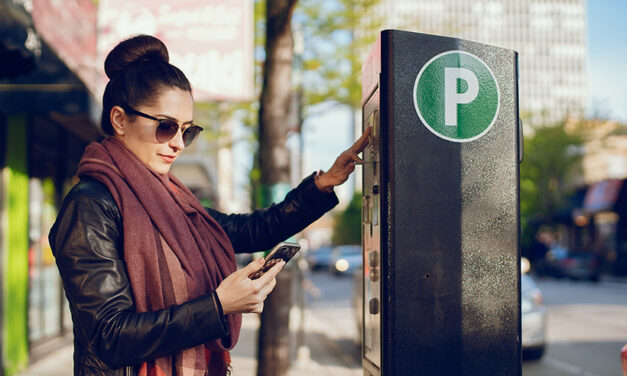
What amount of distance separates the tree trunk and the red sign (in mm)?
1598

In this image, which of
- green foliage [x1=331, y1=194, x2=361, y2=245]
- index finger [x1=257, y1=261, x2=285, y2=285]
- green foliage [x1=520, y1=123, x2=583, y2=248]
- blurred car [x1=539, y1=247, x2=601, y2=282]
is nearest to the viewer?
index finger [x1=257, y1=261, x2=285, y2=285]

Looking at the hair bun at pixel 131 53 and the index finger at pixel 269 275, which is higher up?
the hair bun at pixel 131 53

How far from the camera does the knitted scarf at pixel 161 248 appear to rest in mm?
1788

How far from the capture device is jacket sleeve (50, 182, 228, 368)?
1690 mm

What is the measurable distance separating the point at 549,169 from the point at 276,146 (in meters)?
34.4

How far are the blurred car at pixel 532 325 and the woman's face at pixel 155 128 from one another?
21.4 ft

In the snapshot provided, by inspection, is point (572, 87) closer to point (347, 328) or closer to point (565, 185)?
point (565, 185)

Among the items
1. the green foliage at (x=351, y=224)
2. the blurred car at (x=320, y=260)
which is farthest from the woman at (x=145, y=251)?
the green foliage at (x=351, y=224)

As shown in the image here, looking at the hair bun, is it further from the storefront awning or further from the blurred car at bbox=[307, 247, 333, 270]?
the blurred car at bbox=[307, 247, 333, 270]

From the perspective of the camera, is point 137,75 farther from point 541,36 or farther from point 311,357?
point 541,36

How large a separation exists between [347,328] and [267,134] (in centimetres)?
738

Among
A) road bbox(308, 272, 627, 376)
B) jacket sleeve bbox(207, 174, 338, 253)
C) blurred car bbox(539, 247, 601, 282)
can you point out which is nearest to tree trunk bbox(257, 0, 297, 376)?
jacket sleeve bbox(207, 174, 338, 253)

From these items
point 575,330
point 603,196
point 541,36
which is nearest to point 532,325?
point 575,330

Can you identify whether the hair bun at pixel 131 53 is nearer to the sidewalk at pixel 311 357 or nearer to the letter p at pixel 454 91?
the letter p at pixel 454 91
